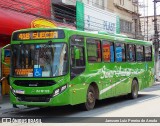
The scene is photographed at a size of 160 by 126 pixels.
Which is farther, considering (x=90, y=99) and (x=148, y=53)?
(x=148, y=53)

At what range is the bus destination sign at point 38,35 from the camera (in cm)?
1238

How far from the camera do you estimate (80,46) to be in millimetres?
13289

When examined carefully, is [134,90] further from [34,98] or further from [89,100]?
[34,98]

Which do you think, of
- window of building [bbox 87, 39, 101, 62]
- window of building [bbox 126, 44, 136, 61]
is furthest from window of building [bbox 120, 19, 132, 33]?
window of building [bbox 87, 39, 101, 62]

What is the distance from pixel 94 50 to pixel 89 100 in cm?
196

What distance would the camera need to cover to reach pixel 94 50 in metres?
14.3

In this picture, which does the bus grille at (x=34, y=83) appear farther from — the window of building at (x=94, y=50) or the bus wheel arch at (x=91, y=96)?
the window of building at (x=94, y=50)

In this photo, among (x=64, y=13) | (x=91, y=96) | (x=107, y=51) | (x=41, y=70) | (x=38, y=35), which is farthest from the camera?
(x=64, y=13)

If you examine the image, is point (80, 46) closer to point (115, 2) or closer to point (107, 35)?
point (107, 35)

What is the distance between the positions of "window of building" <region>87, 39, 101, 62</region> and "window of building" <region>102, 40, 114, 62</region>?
1.50 feet

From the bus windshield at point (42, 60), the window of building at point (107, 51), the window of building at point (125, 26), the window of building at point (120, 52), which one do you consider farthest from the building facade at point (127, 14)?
the bus windshield at point (42, 60)

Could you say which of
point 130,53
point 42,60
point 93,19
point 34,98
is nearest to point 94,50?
point 42,60

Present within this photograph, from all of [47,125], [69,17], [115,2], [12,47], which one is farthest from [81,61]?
[115,2]

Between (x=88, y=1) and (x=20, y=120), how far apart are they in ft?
67.2
